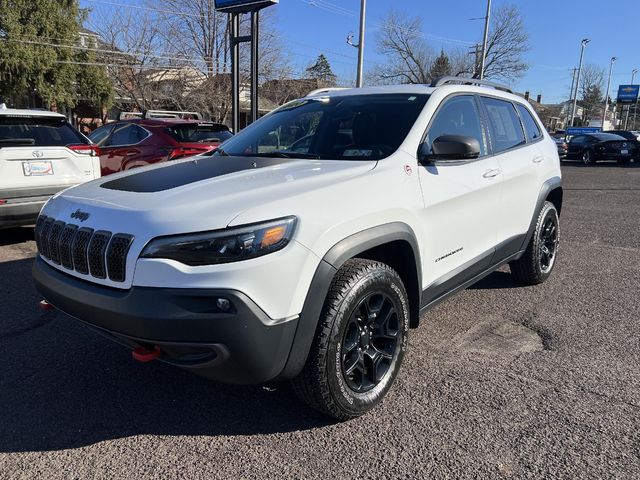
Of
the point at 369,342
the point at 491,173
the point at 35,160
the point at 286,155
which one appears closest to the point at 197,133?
the point at 35,160

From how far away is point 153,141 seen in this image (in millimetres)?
8523

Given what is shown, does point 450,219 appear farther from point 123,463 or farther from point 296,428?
point 123,463

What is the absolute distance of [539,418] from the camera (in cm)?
281

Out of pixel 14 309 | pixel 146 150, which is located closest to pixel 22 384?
pixel 14 309

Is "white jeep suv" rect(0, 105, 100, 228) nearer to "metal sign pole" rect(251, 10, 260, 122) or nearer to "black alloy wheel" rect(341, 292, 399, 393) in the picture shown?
"metal sign pole" rect(251, 10, 260, 122)

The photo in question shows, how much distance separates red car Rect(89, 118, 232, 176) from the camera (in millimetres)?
8414

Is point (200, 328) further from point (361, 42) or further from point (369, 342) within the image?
point (361, 42)

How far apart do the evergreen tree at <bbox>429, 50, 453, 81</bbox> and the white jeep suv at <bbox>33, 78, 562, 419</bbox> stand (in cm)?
4727

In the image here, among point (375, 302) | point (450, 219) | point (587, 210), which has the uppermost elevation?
point (450, 219)

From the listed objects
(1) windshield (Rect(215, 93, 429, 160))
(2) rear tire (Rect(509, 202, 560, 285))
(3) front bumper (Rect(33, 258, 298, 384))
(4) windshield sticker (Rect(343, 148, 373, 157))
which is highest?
(1) windshield (Rect(215, 93, 429, 160))

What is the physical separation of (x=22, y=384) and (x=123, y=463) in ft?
3.72

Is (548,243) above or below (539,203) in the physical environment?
below

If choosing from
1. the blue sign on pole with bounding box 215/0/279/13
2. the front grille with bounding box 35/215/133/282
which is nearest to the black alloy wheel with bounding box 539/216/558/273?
the front grille with bounding box 35/215/133/282

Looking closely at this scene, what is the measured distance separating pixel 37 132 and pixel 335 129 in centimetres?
450
